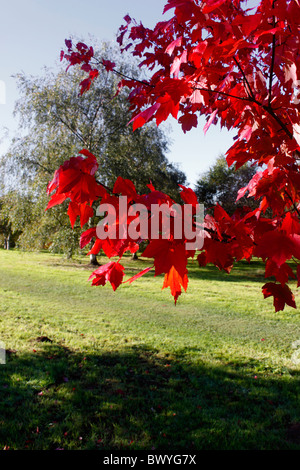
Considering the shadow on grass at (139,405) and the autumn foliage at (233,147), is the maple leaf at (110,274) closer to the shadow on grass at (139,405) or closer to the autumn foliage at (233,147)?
the autumn foliage at (233,147)

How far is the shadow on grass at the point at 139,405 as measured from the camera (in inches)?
96.6

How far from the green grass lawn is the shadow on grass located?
10 millimetres

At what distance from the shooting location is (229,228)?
1.47 m

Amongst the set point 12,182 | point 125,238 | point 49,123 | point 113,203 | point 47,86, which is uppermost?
point 47,86

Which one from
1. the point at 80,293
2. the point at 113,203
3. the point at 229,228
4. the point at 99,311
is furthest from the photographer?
the point at 80,293

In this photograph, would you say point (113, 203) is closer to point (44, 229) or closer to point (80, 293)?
point (80, 293)

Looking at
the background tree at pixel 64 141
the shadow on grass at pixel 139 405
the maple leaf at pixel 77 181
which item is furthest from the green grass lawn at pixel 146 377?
the background tree at pixel 64 141

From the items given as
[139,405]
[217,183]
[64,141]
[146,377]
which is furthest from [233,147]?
[217,183]

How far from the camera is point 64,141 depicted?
1270cm

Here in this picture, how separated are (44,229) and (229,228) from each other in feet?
40.1

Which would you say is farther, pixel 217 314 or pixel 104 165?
pixel 104 165

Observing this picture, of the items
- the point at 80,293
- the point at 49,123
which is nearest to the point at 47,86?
the point at 49,123

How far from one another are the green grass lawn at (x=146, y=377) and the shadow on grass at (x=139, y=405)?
0.03 ft

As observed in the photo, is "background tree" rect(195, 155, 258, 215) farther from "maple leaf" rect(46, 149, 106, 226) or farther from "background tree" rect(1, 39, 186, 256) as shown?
"maple leaf" rect(46, 149, 106, 226)
